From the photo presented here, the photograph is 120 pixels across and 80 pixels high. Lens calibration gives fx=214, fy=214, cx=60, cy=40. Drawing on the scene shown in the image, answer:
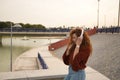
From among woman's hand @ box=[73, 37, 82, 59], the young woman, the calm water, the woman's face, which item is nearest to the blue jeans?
the young woman

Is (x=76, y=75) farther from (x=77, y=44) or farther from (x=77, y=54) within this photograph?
(x=77, y=44)

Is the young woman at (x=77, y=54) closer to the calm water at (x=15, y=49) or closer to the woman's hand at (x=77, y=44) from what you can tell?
the woman's hand at (x=77, y=44)

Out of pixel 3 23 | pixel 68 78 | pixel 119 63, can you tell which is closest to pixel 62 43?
pixel 119 63

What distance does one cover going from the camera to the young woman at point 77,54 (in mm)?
4125

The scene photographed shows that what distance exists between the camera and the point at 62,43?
34500 millimetres

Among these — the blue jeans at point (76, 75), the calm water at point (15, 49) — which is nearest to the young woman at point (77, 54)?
the blue jeans at point (76, 75)

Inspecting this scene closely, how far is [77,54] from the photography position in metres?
4.10

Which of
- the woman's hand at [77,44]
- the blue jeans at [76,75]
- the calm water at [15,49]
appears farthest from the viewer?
the calm water at [15,49]

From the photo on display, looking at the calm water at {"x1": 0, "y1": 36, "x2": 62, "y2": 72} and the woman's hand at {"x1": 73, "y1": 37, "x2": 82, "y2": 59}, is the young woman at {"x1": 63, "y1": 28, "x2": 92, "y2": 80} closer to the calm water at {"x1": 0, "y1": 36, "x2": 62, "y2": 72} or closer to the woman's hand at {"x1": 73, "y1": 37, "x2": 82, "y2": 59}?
the woman's hand at {"x1": 73, "y1": 37, "x2": 82, "y2": 59}

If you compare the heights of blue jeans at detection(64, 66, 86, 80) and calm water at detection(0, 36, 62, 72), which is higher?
blue jeans at detection(64, 66, 86, 80)

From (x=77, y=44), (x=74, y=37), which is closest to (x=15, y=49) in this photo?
(x=74, y=37)

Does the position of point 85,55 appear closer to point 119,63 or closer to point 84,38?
point 84,38

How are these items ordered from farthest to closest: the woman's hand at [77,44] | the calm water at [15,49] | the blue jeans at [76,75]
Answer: the calm water at [15,49], the blue jeans at [76,75], the woman's hand at [77,44]

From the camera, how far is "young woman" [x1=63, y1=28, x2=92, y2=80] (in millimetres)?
4125
